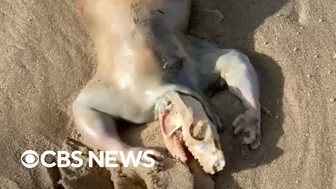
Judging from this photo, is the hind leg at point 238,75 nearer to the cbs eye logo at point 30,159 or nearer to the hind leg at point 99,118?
the hind leg at point 99,118

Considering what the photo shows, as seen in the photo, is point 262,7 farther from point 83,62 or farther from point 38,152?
point 38,152

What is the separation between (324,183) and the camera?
10.1 ft

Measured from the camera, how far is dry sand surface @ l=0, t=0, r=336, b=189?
123 inches

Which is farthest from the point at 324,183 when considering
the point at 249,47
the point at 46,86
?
the point at 46,86

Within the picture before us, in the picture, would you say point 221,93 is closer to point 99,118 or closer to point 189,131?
point 189,131

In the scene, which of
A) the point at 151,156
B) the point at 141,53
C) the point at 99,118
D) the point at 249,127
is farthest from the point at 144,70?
the point at 249,127

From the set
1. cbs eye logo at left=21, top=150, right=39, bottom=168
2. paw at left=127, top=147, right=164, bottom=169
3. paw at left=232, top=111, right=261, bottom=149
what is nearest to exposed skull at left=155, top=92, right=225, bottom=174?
paw at left=127, top=147, right=164, bottom=169

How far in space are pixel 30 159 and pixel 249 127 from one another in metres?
0.90

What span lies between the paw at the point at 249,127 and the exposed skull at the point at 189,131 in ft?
0.51

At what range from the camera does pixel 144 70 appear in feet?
10.9

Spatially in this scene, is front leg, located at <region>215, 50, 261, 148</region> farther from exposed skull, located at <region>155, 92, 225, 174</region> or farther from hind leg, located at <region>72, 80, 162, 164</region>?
hind leg, located at <region>72, 80, 162, 164</region>

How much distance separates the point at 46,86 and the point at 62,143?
13.2 inches

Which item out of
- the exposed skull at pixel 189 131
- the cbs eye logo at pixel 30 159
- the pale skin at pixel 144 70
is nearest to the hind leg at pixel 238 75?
the pale skin at pixel 144 70

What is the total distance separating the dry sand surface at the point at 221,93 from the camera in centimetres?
313
